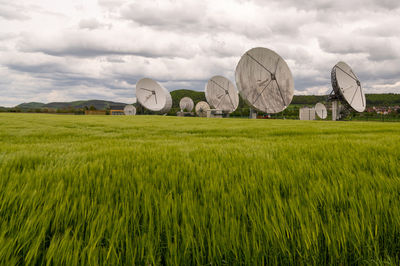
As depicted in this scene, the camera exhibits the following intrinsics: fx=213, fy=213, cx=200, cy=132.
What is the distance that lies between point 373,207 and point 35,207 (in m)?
1.71

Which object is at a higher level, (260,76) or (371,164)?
(260,76)

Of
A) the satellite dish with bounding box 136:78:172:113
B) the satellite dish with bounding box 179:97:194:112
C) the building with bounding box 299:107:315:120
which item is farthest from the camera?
the satellite dish with bounding box 179:97:194:112

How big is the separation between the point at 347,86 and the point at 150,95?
1433 inches

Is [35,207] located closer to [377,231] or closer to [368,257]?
[368,257]

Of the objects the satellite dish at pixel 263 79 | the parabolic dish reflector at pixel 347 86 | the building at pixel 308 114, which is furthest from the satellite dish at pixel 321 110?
the satellite dish at pixel 263 79

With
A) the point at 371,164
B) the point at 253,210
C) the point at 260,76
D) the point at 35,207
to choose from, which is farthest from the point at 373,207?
the point at 260,76

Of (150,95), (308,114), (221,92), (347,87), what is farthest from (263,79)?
(308,114)

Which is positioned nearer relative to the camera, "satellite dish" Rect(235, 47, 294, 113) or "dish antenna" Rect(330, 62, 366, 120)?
"satellite dish" Rect(235, 47, 294, 113)

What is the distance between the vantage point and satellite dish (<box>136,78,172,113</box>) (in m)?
46.5

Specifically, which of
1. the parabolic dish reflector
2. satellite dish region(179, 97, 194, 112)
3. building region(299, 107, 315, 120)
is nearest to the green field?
the parabolic dish reflector

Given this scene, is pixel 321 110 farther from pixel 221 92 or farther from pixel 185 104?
pixel 185 104

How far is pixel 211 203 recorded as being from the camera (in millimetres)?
1125

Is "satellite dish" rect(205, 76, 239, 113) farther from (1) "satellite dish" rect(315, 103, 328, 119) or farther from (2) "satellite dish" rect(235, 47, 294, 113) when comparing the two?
(1) "satellite dish" rect(315, 103, 328, 119)

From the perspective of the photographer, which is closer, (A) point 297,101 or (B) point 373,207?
(B) point 373,207
